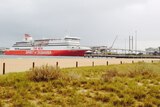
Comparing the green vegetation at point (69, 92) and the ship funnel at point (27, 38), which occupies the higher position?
the ship funnel at point (27, 38)

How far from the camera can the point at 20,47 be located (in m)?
131

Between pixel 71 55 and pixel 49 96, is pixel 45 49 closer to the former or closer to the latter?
pixel 71 55

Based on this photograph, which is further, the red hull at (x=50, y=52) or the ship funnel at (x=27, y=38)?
the ship funnel at (x=27, y=38)

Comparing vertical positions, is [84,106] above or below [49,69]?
below

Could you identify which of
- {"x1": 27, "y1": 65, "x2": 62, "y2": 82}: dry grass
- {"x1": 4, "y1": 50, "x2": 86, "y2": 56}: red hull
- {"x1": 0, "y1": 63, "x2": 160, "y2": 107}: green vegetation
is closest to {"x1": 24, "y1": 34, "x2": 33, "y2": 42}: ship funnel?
{"x1": 4, "y1": 50, "x2": 86, "y2": 56}: red hull

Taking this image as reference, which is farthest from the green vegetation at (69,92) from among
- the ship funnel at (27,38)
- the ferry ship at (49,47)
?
the ship funnel at (27,38)

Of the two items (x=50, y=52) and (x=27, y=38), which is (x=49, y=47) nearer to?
(x=50, y=52)

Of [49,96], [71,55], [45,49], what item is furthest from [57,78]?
[45,49]

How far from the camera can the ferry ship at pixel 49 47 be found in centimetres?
11575

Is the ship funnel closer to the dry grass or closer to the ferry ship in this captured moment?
the ferry ship

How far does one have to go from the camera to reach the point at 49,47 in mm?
120375

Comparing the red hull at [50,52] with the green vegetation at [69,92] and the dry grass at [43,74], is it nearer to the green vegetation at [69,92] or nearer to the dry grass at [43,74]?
the dry grass at [43,74]

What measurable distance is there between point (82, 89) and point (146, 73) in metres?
5.37

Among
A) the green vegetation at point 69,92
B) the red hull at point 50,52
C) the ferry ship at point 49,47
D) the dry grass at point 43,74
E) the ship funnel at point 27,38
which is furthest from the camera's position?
the ship funnel at point 27,38
